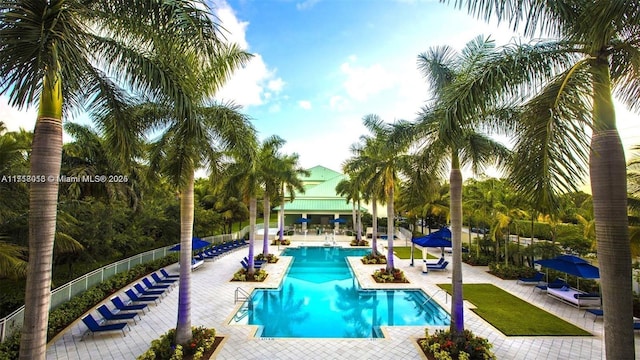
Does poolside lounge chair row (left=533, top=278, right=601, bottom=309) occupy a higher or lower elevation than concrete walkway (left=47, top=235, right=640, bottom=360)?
higher

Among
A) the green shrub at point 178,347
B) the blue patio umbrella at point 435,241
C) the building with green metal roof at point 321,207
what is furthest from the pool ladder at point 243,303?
the building with green metal roof at point 321,207

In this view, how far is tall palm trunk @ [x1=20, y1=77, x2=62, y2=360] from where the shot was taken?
14.2 feet

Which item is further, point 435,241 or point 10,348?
point 435,241

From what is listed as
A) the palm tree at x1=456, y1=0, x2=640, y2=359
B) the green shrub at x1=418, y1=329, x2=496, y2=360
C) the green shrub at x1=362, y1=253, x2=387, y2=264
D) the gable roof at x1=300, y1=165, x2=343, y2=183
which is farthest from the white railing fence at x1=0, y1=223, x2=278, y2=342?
the gable roof at x1=300, y1=165, x2=343, y2=183

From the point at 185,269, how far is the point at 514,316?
11603 mm

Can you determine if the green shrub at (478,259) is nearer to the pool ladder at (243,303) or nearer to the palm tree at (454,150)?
the palm tree at (454,150)

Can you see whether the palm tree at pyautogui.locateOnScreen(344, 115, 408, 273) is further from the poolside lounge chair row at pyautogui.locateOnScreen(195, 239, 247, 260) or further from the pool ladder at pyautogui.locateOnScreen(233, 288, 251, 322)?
the poolside lounge chair row at pyautogui.locateOnScreen(195, 239, 247, 260)

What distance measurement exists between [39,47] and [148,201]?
19.4 m

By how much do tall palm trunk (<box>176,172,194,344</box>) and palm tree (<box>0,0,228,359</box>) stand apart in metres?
3.21

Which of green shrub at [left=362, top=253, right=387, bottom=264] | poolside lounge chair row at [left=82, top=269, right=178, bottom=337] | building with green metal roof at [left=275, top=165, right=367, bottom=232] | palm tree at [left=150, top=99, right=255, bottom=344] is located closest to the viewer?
palm tree at [left=150, top=99, right=255, bottom=344]

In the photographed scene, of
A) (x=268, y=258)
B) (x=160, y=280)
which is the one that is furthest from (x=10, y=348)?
(x=268, y=258)

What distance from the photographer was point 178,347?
7980 mm

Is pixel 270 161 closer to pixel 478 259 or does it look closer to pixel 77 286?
pixel 77 286

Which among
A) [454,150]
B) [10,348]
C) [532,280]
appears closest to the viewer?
[10,348]
